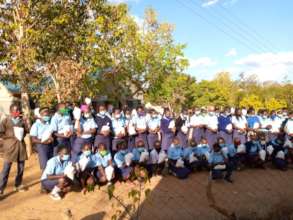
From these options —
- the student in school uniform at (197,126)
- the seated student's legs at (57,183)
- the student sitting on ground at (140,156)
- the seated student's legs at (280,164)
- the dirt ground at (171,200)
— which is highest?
the student in school uniform at (197,126)

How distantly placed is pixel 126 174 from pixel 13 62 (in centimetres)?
529

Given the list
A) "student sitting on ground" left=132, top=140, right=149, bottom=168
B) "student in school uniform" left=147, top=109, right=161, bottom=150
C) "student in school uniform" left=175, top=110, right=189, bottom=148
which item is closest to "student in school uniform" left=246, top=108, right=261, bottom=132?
"student in school uniform" left=175, top=110, right=189, bottom=148

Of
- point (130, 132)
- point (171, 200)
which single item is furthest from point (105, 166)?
point (130, 132)

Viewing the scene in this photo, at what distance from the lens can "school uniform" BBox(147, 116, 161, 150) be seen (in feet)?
34.8

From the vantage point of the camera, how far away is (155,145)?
9953 mm

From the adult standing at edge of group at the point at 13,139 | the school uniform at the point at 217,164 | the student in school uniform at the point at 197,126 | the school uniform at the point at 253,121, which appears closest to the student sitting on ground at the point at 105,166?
the adult standing at edge of group at the point at 13,139

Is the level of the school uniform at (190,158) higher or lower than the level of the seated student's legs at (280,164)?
higher

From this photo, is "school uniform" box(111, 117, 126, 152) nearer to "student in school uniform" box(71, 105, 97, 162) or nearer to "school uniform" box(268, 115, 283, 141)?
"student in school uniform" box(71, 105, 97, 162)

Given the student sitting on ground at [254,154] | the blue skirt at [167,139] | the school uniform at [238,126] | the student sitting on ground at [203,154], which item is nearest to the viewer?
the student sitting on ground at [203,154]

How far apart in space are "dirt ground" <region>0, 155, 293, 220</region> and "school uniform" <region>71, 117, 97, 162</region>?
3.72 feet

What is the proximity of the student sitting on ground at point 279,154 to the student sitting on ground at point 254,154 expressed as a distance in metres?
0.45

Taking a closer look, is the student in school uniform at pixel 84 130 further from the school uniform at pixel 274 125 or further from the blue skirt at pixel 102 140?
the school uniform at pixel 274 125

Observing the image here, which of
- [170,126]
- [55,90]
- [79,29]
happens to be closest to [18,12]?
[79,29]

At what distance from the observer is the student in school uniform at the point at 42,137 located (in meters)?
7.91
